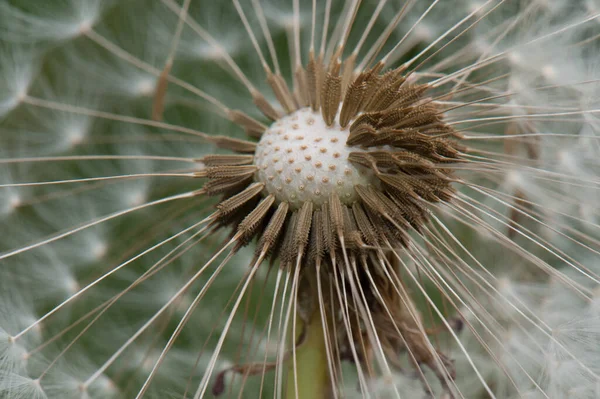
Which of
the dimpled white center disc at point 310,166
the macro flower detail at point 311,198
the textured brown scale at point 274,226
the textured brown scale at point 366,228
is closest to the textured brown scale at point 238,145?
the macro flower detail at point 311,198

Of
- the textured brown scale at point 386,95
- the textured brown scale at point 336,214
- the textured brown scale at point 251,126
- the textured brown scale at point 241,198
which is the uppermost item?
the textured brown scale at point 386,95

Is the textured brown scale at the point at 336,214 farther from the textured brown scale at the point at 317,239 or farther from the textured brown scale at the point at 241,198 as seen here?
the textured brown scale at the point at 241,198

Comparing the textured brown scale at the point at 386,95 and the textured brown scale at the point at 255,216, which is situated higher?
the textured brown scale at the point at 386,95

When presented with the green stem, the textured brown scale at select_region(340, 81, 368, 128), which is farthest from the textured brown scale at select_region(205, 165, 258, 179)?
the green stem

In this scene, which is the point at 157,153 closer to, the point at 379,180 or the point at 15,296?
the point at 15,296

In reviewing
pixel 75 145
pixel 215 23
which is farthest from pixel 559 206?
pixel 75 145

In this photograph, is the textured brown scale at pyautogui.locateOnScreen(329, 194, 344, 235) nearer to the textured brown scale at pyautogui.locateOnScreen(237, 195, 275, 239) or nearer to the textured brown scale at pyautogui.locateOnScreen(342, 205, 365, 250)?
the textured brown scale at pyautogui.locateOnScreen(342, 205, 365, 250)

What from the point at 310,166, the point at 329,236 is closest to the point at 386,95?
the point at 310,166
